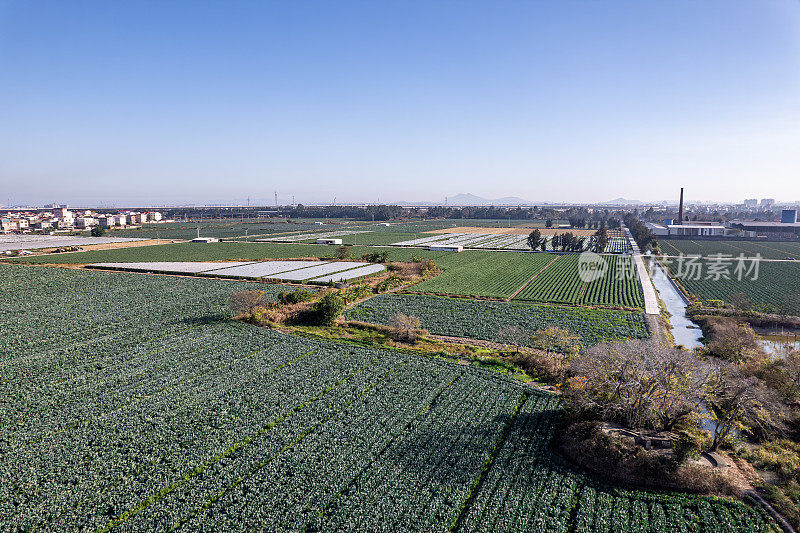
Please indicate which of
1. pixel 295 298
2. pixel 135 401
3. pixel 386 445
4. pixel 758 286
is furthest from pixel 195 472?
pixel 758 286

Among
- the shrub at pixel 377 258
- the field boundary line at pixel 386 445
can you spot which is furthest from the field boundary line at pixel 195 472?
the shrub at pixel 377 258

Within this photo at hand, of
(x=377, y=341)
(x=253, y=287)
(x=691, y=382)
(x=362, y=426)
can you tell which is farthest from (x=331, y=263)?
(x=691, y=382)

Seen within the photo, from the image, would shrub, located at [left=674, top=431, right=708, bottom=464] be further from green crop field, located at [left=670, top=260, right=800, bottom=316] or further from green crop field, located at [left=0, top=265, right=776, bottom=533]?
green crop field, located at [left=670, top=260, right=800, bottom=316]

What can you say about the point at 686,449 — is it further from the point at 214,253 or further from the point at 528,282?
the point at 214,253

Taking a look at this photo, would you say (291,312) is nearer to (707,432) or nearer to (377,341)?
(377,341)

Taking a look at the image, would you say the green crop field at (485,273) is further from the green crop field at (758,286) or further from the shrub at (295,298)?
the green crop field at (758,286)

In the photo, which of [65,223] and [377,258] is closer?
[377,258]
